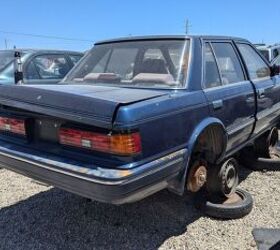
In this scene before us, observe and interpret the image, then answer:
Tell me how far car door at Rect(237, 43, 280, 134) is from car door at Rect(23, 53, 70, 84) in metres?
3.43

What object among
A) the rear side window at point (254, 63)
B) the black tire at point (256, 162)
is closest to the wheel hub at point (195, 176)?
the rear side window at point (254, 63)

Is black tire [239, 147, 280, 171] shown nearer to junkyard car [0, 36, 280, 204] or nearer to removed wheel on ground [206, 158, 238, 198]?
junkyard car [0, 36, 280, 204]

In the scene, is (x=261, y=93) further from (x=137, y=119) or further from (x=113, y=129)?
(x=113, y=129)

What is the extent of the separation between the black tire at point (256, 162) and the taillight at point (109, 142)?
3019mm

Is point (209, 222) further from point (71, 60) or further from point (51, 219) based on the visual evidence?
point (71, 60)

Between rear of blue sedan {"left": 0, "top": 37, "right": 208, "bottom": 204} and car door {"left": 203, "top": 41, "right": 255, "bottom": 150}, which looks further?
car door {"left": 203, "top": 41, "right": 255, "bottom": 150}

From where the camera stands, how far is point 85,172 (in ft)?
9.61

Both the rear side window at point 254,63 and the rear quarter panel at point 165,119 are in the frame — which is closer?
the rear quarter panel at point 165,119

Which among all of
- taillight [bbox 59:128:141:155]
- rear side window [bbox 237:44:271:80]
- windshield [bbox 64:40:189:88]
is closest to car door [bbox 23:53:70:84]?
windshield [bbox 64:40:189:88]

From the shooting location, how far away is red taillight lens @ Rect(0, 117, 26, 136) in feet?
11.6

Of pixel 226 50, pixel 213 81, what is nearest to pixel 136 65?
pixel 213 81

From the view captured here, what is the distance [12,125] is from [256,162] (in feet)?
10.6

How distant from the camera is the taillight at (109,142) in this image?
285 cm

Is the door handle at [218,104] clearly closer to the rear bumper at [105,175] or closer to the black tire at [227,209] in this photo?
the rear bumper at [105,175]
